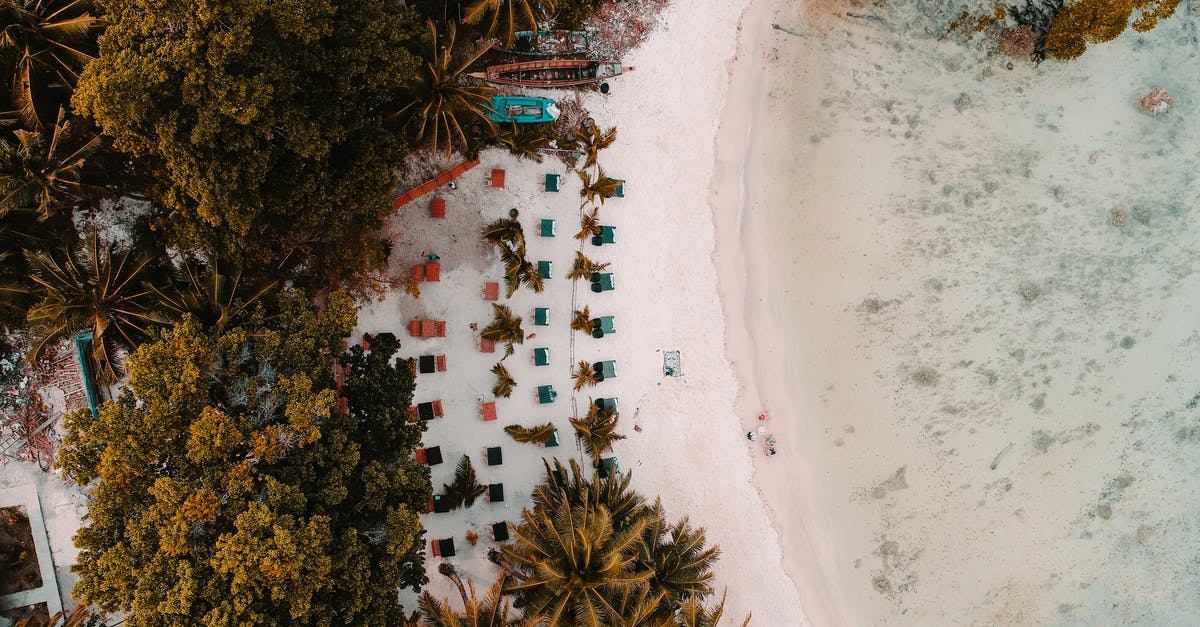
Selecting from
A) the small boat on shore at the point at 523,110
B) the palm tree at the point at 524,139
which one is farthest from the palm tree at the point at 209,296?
the small boat on shore at the point at 523,110

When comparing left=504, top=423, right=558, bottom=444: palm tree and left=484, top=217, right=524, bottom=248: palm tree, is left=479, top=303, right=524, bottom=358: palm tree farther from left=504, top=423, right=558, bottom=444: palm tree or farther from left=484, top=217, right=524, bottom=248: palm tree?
left=504, top=423, right=558, bottom=444: palm tree

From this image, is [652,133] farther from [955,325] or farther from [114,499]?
[114,499]

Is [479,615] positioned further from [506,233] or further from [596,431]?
[506,233]

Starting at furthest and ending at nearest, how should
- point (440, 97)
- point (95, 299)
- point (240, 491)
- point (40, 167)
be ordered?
point (440, 97) < point (95, 299) < point (40, 167) < point (240, 491)

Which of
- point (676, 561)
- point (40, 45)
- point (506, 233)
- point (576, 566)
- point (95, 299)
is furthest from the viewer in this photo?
point (506, 233)

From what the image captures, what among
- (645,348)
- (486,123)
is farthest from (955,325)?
(486,123)

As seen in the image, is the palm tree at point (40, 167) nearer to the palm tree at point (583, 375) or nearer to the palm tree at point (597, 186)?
the palm tree at point (597, 186)

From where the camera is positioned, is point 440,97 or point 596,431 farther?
point 596,431

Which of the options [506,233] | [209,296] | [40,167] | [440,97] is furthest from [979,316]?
[40,167]
